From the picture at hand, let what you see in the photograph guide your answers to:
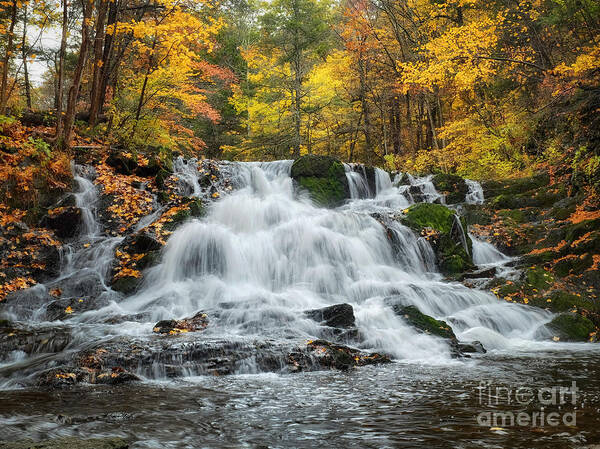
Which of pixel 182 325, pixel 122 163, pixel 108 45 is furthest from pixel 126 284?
pixel 108 45

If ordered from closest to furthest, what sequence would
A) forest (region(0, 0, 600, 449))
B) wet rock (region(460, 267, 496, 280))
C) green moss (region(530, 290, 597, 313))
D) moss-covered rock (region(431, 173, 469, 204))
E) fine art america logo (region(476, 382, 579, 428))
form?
fine art america logo (region(476, 382, 579, 428)) < forest (region(0, 0, 600, 449)) < green moss (region(530, 290, 597, 313)) < wet rock (region(460, 267, 496, 280)) < moss-covered rock (region(431, 173, 469, 204))

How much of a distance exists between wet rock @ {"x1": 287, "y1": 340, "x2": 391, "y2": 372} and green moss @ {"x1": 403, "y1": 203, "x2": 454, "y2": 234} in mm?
6429

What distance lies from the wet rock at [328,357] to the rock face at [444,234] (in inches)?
223

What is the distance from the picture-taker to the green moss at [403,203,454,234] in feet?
38.5

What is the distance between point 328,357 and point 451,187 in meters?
11.8

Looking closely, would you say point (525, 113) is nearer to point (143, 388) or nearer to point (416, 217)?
point (416, 217)

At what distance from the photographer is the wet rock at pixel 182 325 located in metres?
6.41

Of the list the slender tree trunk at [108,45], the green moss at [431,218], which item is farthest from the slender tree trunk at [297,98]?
the green moss at [431,218]

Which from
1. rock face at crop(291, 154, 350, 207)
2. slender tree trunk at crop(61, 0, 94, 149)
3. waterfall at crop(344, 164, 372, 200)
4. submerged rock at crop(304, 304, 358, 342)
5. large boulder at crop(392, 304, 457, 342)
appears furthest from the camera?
waterfall at crop(344, 164, 372, 200)

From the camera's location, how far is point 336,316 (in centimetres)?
697

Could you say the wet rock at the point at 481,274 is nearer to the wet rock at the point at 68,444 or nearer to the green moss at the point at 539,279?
the green moss at the point at 539,279

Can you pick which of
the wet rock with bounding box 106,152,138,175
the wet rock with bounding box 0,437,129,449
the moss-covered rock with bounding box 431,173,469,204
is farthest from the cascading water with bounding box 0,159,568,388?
the moss-covered rock with bounding box 431,173,469,204

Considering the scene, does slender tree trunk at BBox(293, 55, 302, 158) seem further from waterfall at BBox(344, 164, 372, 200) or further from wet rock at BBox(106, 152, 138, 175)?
wet rock at BBox(106, 152, 138, 175)

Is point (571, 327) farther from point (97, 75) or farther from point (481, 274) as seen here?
point (97, 75)
